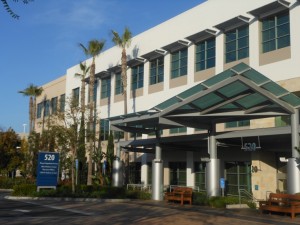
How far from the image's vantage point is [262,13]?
86.1 feet

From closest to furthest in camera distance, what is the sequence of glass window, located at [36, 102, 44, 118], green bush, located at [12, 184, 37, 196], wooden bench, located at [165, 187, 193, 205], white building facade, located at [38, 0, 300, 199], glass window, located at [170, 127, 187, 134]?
wooden bench, located at [165, 187, 193, 205], white building facade, located at [38, 0, 300, 199], green bush, located at [12, 184, 37, 196], glass window, located at [170, 127, 187, 134], glass window, located at [36, 102, 44, 118]

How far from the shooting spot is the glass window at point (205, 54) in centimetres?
3024

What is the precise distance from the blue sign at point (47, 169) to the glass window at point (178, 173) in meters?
9.81

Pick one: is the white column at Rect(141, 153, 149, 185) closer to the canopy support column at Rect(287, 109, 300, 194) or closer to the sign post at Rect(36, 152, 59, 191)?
the sign post at Rect(36, 152, 59, 191)

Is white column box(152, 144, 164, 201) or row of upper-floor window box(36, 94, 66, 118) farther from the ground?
row of upper-floor window box(36, 94, 66, 118)

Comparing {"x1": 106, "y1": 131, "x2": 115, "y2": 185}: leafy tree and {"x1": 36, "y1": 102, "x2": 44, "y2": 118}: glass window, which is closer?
{"x1": 106, "y1": 131, "x2": 115, "y2": 185}: leafy tree

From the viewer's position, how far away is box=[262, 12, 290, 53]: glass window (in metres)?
25.0

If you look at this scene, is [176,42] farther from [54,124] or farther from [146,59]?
[54,124]

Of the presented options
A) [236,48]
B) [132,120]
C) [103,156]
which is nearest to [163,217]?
[132,120]

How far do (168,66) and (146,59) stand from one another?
3590 mm

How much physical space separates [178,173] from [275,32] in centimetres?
1329

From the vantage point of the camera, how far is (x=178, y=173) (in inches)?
1298

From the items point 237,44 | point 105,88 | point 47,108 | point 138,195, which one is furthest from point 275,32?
point 47,108

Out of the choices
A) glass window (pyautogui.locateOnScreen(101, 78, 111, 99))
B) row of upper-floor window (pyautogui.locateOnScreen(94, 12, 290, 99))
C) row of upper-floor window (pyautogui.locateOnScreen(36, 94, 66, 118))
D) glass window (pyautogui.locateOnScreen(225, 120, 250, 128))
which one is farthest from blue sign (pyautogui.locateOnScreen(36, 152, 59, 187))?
row of upper-floor window (pyautogui.locateOnScreen(36, 94, 66, 118))
